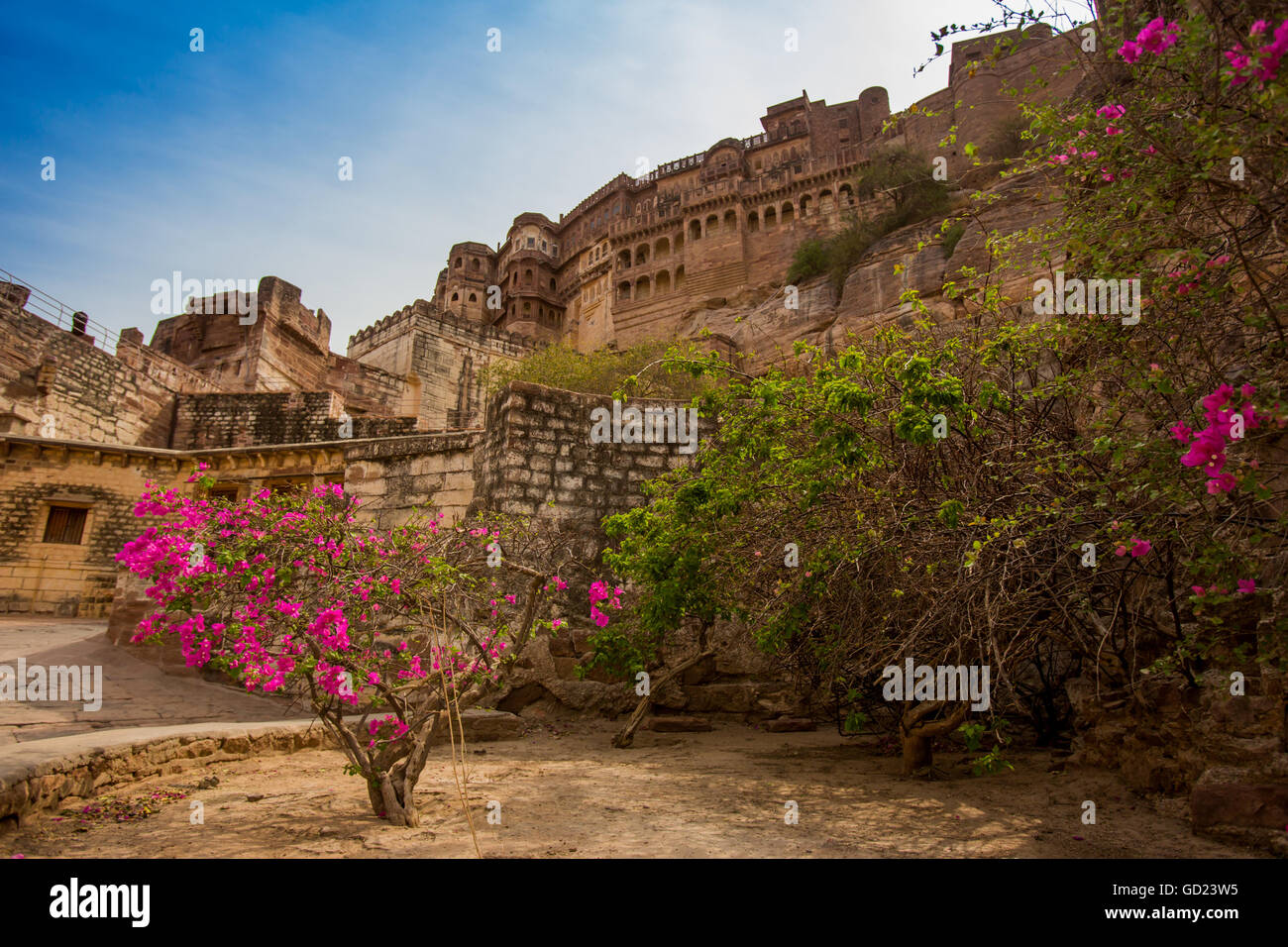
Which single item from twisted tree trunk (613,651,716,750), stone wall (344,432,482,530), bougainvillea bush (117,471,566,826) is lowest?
twisted tree trunk (613,651,716,750)

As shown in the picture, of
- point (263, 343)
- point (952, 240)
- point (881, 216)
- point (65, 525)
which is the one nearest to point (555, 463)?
point (65, 525)

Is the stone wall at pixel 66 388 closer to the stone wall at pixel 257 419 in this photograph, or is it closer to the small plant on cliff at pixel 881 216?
the stone wall at pixel 257 419

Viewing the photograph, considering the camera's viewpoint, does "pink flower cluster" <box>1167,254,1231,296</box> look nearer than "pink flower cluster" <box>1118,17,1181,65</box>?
No

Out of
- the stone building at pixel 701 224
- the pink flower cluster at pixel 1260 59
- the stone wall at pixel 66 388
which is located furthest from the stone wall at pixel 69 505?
the stone building at pixel 701 224

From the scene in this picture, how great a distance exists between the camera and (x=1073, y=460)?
444cm

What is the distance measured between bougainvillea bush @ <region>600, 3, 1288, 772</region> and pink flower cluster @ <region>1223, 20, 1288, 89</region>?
14 millimetres

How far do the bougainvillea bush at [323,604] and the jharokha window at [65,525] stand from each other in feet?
37.1

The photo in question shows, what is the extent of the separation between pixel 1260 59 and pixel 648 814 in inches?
167

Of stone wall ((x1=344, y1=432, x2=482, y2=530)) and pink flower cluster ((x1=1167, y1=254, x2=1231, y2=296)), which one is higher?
pink flower cluster ((x1=1167, y1=254, x2=1231, y2=296))

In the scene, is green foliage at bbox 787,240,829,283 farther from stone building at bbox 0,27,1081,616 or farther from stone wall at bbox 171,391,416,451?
stone wall at bbox 171,391,416,451

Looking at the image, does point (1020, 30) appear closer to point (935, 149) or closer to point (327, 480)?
point (327, 480)

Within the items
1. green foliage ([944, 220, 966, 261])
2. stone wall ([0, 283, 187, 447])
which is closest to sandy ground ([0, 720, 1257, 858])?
stone wall ([0, 283, 187, 447])

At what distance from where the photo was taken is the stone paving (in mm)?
5875

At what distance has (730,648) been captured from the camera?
25.4ft
